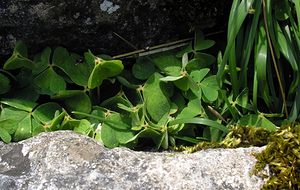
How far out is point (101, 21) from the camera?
7.06ft

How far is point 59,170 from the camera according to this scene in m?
1.74

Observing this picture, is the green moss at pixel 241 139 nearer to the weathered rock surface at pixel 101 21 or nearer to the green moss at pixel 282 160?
the green moss at pixel 282 160

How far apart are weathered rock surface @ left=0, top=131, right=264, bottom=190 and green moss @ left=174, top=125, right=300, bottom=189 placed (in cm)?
4

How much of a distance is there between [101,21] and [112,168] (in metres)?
0.62

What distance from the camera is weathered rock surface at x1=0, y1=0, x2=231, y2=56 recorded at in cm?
211

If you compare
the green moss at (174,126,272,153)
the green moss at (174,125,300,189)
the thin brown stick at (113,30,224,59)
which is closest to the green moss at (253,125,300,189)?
the green moss at (174,125,300,189)

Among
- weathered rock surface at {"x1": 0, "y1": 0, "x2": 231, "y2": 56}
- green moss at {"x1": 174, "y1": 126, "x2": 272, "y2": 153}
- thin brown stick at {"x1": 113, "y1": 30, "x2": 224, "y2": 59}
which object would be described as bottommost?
green moss at {"x1": 174, "y1": 126, "x2": 272, "y2": 153}

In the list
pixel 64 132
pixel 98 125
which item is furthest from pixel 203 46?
pixel 64 132

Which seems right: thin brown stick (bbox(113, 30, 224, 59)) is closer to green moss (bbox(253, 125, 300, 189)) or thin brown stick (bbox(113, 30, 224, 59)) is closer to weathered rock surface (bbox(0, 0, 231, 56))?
weathered rock surface (bbox(0, 0, 231, 56))

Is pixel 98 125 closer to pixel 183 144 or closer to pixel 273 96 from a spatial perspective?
pixel 183 144

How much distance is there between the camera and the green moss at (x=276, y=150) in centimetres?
172

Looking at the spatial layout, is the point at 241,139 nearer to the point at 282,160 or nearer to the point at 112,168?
the point at 282,160

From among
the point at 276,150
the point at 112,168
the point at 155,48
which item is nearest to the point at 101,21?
the point at 155,48

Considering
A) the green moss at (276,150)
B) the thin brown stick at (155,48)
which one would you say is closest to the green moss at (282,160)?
the green moss at (276,150)
